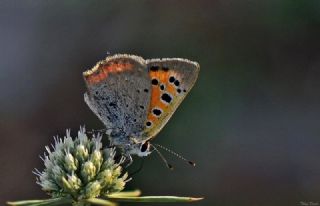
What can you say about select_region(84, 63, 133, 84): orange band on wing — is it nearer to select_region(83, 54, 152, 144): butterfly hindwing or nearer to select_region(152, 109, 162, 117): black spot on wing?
select_region(83, 54, 152, 144): butterfly hindwing

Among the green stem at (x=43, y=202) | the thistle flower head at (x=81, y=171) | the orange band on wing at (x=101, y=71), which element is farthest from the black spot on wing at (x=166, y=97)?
the green stem at (x=43, y=202)

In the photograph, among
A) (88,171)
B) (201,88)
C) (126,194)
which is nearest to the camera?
(126,194)

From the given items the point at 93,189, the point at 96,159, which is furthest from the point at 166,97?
the point at 93,189

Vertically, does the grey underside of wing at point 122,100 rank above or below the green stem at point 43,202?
above

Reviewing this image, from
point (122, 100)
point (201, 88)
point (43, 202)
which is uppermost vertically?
point (201, 88)

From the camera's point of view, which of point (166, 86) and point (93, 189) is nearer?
point (93, 189)

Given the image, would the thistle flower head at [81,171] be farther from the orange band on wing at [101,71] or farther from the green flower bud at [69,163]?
the orange band on wing at [101,71]

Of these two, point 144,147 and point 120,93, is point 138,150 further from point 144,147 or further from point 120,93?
point 120,93

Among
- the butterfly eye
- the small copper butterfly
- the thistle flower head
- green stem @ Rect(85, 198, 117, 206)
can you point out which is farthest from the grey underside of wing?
green stem @ Rect(85, 198, 117, 206)
